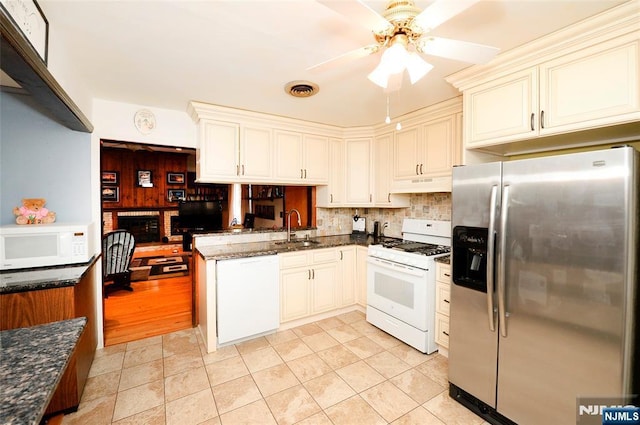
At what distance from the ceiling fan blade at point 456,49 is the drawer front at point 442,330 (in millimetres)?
2037

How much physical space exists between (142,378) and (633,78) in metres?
3.77

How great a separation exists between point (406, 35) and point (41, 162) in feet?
9.67

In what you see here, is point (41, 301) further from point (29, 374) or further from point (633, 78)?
point (633, 78)

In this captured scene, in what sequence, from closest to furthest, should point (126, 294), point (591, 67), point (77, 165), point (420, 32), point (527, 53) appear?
point (420, 32) → point (591, 67) → point (527, 53) → point (77, 165) → point (126, 294)

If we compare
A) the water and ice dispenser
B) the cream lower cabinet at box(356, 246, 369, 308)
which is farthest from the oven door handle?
the water and ice dispenser

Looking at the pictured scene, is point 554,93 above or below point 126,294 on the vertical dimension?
above

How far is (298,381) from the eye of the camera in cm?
216

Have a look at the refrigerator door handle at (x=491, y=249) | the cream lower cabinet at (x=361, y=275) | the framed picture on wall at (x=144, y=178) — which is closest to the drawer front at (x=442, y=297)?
the refrigerator door handle at (x=491, y=249)

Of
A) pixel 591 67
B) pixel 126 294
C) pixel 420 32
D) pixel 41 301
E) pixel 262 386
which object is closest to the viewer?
pixel 420 32

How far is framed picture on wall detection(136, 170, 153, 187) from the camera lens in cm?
694

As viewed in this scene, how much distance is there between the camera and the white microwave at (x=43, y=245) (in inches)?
71.7

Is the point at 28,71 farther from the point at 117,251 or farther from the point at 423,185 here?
the point at 117,251

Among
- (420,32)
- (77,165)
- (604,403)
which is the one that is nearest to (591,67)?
(420,32)

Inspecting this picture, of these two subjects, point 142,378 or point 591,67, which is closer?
point 591,67
